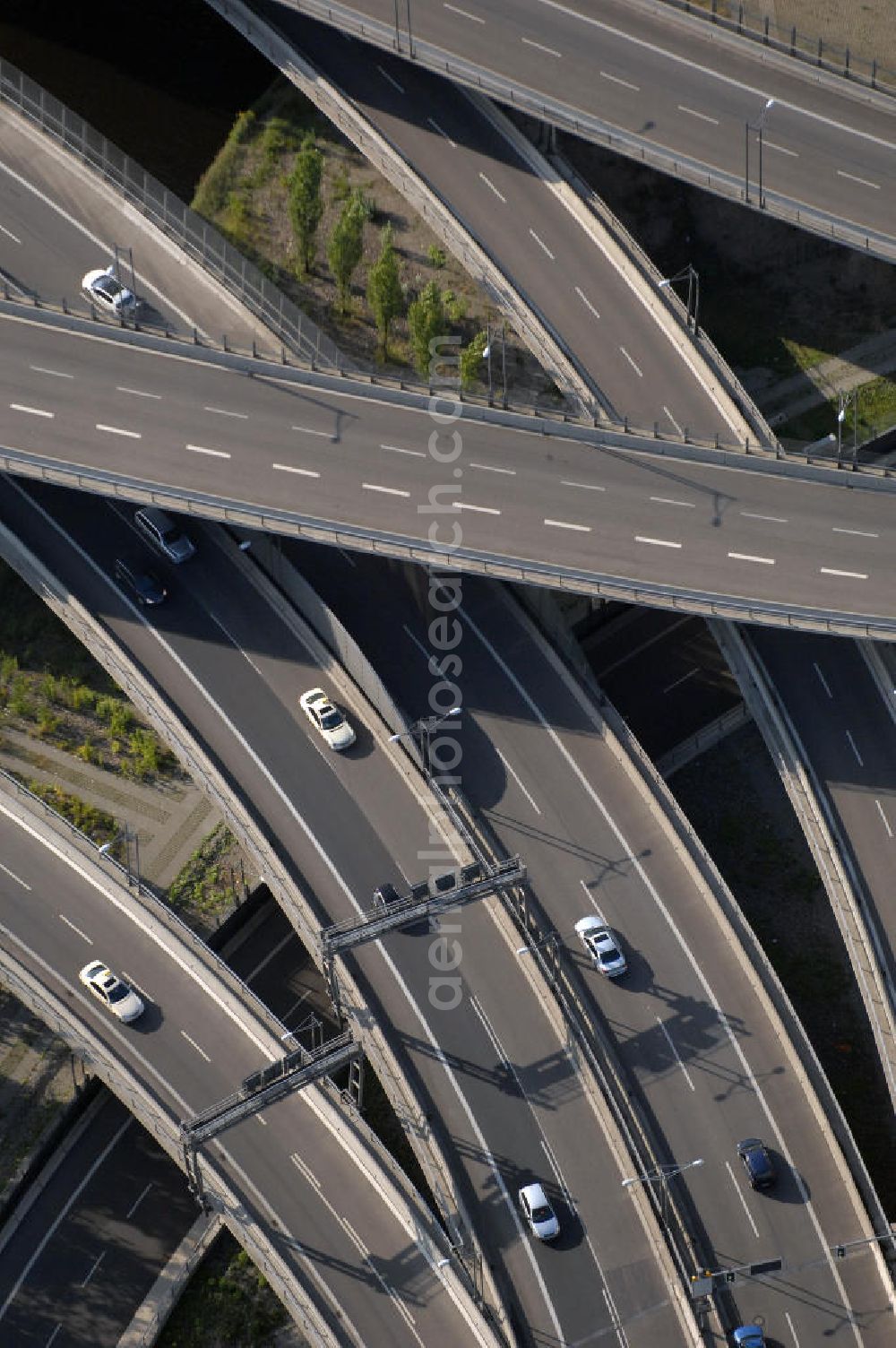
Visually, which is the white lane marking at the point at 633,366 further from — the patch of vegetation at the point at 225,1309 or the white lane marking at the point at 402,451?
the patch of vegetation at the point at 225,1309

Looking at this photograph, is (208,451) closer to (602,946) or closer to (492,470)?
(492,470)

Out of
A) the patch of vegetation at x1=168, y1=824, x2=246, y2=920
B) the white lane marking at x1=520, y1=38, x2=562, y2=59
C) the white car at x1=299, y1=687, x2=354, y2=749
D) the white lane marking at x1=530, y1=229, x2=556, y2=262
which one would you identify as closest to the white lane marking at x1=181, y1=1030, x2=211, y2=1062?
the patch of vegetation at x1=168, y1=824, x2=246, y2=920

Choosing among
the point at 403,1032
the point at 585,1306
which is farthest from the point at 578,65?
the point at 585,1306

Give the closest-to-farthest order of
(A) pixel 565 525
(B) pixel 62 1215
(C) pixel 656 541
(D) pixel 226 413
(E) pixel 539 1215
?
(E) pixel 539 1215, (B) pixel 62 1215, (C) pixel 656 541, (A) pixel 565 525, (D) pixel 226 413

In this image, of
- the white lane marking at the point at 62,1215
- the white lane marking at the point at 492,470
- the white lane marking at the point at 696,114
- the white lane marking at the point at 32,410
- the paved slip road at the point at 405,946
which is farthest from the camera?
the white lane marking at the point at 696,114

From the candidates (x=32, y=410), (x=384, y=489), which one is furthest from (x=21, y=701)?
(x=384, y=489)

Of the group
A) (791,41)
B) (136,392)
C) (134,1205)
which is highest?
(791,41)

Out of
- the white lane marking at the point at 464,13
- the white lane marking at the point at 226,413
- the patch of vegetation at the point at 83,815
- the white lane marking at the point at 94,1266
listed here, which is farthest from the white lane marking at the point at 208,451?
the white lane marking at the point at 94,1266
